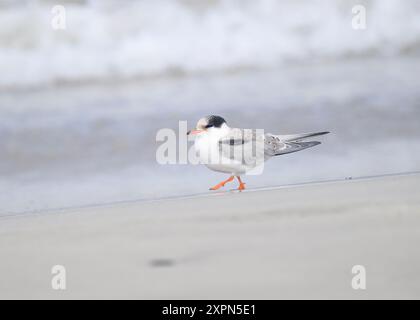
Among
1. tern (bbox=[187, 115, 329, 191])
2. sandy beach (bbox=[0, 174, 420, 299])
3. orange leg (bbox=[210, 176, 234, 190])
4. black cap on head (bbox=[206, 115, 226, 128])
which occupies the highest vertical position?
black cap on head (bbox=[206, 115, 226, 128])

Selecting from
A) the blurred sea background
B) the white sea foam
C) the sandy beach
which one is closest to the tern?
the blurred sea background

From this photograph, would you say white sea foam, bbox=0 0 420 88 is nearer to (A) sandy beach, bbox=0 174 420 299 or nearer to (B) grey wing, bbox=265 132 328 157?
(B) grey wing, bbox=265 132 328 157

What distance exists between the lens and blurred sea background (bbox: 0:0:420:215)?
5457mm

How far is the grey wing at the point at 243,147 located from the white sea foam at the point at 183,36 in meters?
3.18

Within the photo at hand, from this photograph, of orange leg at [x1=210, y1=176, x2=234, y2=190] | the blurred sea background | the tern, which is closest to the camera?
the tern

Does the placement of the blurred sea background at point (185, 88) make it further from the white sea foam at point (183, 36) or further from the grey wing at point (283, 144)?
the grey wing at point (283, 144)

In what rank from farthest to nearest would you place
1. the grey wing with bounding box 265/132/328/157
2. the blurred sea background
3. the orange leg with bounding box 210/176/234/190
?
1. the blurred sea background
2. the grey wing with bounding box 265/132/328/157
3. the orange leg with bounding box 210/176/234/190

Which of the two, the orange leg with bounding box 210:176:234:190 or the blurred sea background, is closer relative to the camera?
the orange leg with bounding box 210:176:234:190

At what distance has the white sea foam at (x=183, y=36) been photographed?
27.0 ft

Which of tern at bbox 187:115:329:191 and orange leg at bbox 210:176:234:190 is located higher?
tern at bbox 187:115:329:191

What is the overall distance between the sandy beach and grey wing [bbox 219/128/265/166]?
0.72 metres

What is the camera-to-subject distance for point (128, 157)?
19.1ft
